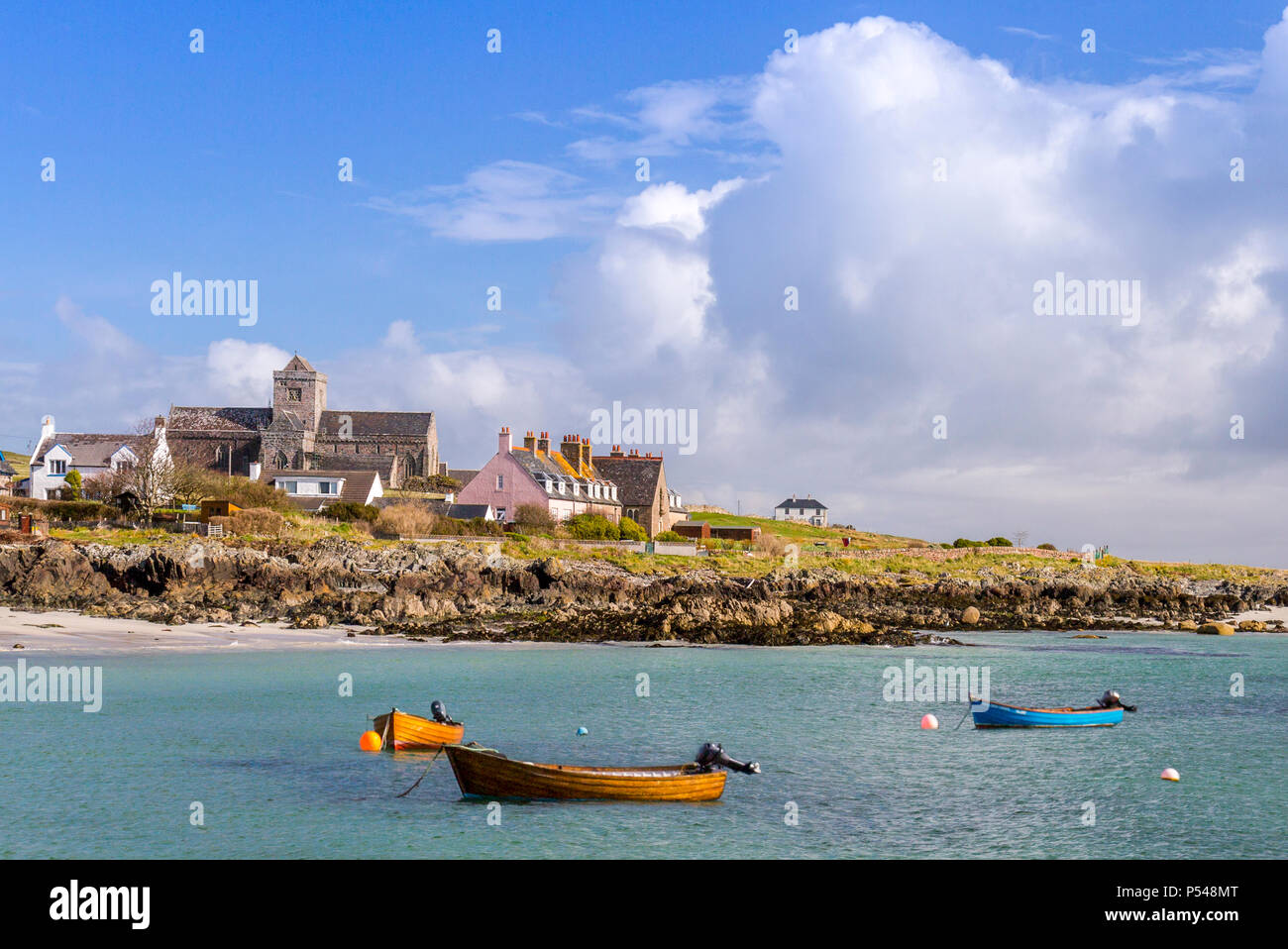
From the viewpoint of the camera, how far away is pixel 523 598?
1954 inches

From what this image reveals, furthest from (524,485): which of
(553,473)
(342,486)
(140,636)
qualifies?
(140,636)

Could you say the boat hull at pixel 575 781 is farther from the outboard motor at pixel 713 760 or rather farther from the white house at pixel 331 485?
the white house at pixel 331 485

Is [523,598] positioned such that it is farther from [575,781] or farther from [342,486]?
[342,486]

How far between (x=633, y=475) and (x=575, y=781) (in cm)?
7847

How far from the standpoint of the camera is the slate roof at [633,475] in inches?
3711

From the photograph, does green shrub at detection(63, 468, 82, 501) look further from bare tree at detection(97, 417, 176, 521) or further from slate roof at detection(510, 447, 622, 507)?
slate roof at detection(510, 447, 622, 507)

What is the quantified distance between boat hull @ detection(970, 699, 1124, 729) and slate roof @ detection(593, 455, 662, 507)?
68.5 meters

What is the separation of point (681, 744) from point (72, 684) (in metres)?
15.9

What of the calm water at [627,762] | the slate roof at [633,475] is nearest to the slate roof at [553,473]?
the slate roof at [633,475]

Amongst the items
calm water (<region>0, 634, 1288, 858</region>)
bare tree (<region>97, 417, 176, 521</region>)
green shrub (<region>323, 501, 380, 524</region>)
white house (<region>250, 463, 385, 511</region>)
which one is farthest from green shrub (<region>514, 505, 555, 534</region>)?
calm water (<region>0, 634, 1288, 858</region>)

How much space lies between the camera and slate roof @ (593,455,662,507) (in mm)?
94250

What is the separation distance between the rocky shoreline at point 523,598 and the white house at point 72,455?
43586mm
